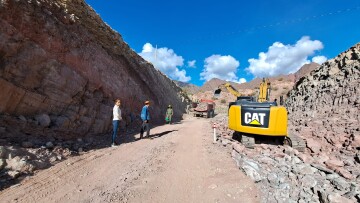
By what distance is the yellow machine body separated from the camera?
8.99m

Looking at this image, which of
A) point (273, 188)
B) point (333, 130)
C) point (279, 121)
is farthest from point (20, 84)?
point (333, 130)

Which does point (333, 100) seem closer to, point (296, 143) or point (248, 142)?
point (296, 143)

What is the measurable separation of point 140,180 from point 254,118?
5582mm

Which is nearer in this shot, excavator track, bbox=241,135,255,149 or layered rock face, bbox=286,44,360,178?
layered rock face, bbox=286,44,360,178

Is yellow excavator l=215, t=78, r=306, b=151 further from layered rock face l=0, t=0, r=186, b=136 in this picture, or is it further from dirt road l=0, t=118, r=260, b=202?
layered rock face l=0, t=0, r=186, b=136

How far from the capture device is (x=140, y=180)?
561 cm

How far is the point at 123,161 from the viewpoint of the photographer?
721cm

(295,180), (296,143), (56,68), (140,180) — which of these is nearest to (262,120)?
(296,143)

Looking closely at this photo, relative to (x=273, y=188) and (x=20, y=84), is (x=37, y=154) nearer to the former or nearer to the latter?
(x=20, y=84)

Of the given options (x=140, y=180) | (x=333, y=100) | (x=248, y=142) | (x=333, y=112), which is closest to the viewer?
(x=140, y=180)

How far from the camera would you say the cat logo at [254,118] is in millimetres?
9180

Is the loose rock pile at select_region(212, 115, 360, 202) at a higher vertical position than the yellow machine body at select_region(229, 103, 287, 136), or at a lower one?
lower

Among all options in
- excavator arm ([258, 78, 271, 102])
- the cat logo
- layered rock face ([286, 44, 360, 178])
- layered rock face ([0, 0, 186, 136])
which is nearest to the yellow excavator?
the cat logo

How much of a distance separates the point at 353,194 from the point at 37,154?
7733mm
